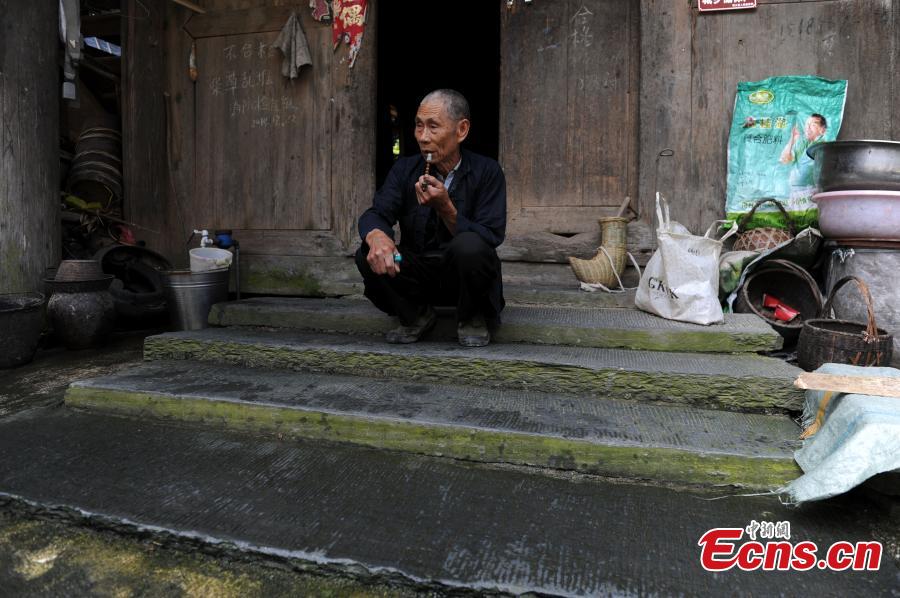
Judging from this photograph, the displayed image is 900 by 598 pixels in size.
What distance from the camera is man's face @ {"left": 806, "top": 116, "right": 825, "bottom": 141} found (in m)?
3.90

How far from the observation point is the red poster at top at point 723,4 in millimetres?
3977

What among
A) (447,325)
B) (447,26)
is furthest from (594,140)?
(447,26)

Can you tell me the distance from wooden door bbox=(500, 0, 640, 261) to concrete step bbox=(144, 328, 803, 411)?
1745mm

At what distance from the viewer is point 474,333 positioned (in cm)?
300

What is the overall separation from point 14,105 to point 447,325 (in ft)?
12.3

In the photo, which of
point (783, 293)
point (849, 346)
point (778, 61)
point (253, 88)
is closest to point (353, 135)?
point (253, 88)

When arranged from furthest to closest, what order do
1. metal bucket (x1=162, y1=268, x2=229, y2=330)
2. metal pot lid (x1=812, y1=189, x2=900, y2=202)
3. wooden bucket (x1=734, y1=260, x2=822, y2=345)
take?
1. metal bucket (x1=162, y1=268, x2=229, y2=330)
2. wooden bucket (x1=734, y1=260, x2=822, y2=345)
3. metal pot lid (x1=812, y1=189, x2=900, y2=202)

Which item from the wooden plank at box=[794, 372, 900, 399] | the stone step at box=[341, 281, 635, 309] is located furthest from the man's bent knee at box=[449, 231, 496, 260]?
the wooden plank at box=[794, 372, 900, 399]

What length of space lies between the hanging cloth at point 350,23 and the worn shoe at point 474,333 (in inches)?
118

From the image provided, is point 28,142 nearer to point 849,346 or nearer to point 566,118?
point 566,118

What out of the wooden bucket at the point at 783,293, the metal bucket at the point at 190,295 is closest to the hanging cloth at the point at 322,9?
the metal bucket at the point at 190,295

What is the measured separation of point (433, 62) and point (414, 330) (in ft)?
26.4

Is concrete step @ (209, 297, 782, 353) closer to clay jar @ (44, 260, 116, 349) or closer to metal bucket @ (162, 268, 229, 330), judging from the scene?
metal bucket @ (162, 268, 229, 330)

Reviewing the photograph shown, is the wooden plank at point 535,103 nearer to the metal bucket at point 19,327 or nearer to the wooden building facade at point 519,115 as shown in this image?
the wooden building facade at point 519,115
